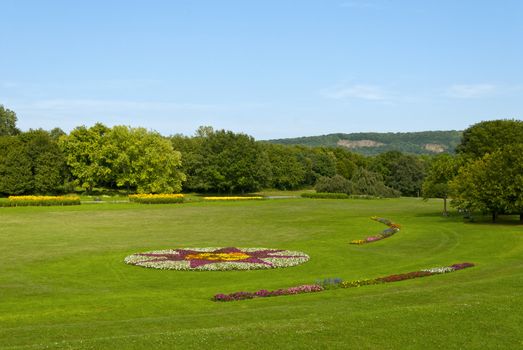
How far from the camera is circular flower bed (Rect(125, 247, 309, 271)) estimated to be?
3534 centimetres

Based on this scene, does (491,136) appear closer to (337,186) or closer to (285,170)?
(337,186)

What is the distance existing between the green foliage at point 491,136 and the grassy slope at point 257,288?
65.6ft

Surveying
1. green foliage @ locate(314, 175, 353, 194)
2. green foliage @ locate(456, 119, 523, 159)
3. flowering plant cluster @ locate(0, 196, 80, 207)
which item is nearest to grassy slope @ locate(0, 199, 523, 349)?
green foliage @ locate(456, 119, 523, 159)

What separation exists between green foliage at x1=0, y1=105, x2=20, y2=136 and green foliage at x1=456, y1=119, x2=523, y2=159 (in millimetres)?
141043

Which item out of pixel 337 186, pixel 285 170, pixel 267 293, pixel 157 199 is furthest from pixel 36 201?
pixel 285 170

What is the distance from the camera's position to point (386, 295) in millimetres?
22094

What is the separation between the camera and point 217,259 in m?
38.3

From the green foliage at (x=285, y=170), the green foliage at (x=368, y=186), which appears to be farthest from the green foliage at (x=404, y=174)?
the green foliage at (x=368, y=186)

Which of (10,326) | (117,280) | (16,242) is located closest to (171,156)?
(16,242)

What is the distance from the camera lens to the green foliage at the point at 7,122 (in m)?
168

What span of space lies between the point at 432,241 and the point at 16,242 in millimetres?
36213

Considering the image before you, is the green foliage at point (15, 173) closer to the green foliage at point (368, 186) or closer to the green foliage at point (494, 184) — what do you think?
the green foliage at point (368, 186)

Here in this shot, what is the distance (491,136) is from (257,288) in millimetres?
62841

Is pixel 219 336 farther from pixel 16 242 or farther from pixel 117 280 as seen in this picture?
pixel 16 242
